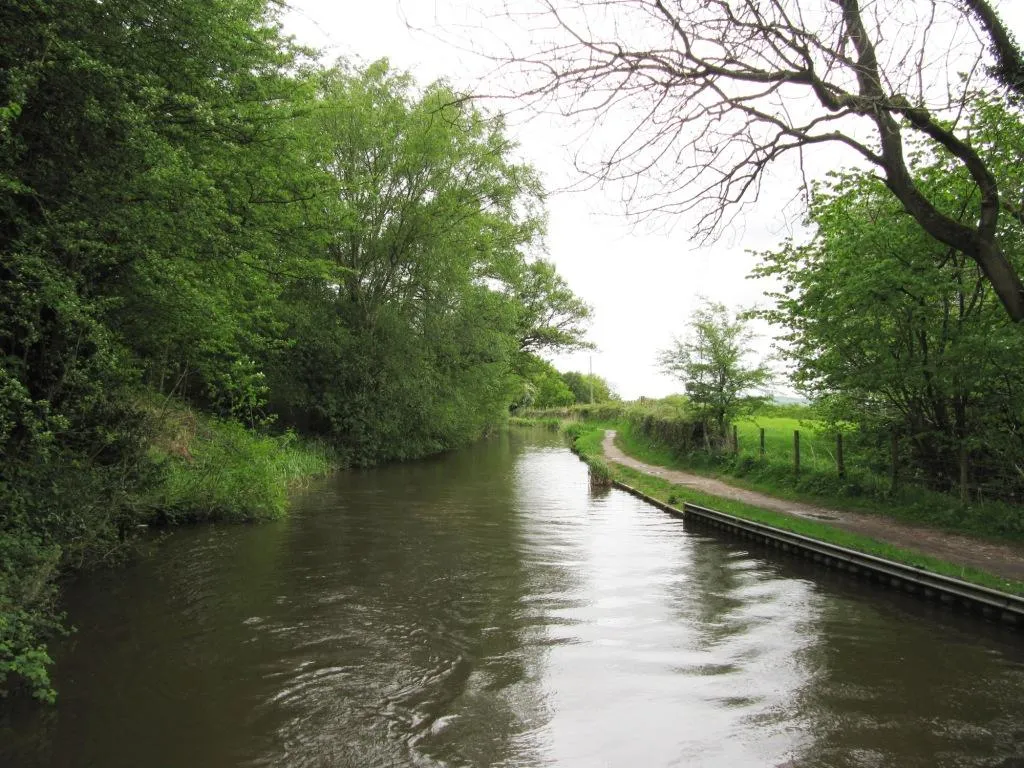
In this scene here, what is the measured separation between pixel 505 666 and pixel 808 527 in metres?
7.93

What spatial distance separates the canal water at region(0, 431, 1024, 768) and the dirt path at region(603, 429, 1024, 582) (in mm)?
1705

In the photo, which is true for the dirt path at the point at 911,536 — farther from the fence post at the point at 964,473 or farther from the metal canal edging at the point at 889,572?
the fence post at the point at 964,473

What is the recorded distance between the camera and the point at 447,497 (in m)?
17.8

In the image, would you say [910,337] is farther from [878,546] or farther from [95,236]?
[95,236]

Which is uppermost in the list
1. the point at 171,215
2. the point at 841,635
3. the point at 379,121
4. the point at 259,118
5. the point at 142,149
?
the point at 379,121

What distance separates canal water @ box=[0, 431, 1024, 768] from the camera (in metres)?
4.95

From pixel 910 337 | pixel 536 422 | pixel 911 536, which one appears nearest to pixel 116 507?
pixel 911 536

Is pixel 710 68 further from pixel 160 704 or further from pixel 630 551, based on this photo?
pixel 630 551

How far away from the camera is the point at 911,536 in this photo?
36.8ft

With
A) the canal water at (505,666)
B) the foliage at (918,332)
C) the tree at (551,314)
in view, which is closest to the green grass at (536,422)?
the tree at (551,314)

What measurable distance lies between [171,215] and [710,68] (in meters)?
6.32

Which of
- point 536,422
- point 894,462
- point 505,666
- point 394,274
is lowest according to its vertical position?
point 505,666

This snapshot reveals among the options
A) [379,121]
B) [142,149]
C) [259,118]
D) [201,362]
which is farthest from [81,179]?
[379,121]

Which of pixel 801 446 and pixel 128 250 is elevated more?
pixel 128 250
